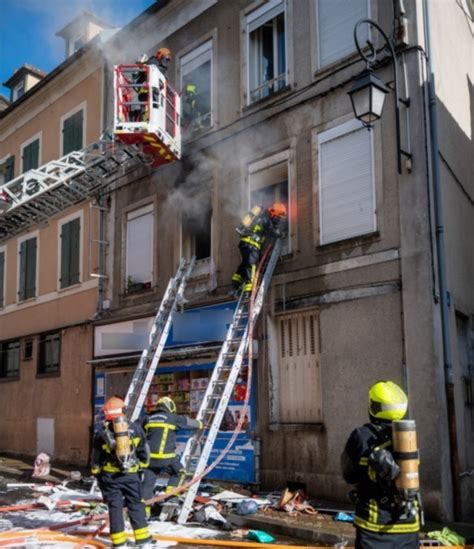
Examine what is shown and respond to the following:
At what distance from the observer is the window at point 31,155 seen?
17.2 meters

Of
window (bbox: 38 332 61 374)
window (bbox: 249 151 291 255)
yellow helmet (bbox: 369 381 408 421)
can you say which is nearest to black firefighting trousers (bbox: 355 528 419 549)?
yellow helmet (bbox: 369 381 408 421)

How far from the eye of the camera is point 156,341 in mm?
10883

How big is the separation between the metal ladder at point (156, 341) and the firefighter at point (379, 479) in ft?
19.6

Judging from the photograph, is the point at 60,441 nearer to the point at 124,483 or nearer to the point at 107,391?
the point at 107,391

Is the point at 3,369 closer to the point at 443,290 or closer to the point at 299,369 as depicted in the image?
the point at 299,369

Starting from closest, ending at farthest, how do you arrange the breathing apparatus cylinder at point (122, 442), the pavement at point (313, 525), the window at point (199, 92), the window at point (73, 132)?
the breathing apparatus cylinder at point (122, 442), the pavement at point (313, 525), the window at point (199, 92), the window at point (73, 132)

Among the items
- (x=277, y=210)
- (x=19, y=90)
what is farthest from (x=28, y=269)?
(x=277, y=210)

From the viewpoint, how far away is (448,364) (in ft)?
26.5

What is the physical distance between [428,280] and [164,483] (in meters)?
4.95

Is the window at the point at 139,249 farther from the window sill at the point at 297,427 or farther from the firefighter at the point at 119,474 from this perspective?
the firefighter at the point at 119,474

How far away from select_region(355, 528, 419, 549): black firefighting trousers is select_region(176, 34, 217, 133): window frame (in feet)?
29.3

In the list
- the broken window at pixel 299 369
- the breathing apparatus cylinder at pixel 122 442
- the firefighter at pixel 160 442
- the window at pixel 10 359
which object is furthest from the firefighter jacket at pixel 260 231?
the window at pixel 10 359

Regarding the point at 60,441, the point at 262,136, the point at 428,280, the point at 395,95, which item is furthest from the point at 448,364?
the point at 60,441

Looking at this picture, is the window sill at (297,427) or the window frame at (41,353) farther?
the window frame at (41,353)
